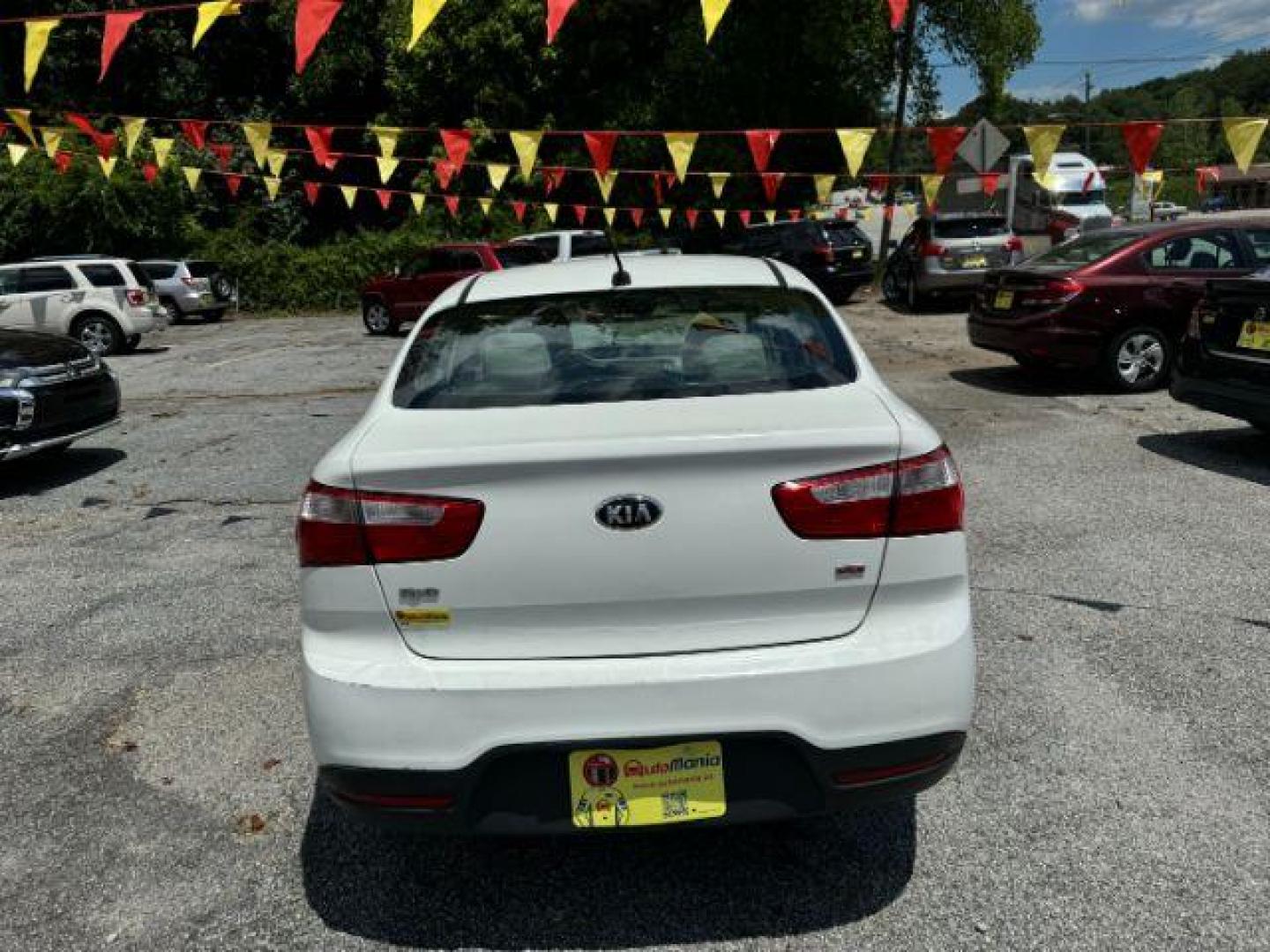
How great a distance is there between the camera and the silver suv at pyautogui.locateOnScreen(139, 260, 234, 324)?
2298 centimetres

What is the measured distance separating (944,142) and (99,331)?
1357cm

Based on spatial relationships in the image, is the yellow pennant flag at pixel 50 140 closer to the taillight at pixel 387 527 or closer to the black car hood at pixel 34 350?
the black car hood at pixel 34 350

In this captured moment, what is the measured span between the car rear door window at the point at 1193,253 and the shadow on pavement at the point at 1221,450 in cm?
199

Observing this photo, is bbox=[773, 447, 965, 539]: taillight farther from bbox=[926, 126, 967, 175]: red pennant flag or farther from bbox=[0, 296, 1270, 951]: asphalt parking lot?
bbox=[926, 126, 967, 175]: red pennant flag

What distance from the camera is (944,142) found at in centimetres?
1298

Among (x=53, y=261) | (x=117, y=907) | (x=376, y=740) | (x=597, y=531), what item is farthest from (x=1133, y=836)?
(x=53, y=261)

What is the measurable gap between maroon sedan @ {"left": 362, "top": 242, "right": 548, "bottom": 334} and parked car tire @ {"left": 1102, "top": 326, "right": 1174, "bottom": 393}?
945 cm

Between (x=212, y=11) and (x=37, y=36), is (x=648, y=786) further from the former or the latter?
(x=37, y=36)

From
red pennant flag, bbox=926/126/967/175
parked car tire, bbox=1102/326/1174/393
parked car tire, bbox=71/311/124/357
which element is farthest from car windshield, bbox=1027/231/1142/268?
parked car tire, bbox=71/311/124/357

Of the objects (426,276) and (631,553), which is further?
(426,276)

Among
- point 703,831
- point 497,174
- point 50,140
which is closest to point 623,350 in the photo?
point 703,831

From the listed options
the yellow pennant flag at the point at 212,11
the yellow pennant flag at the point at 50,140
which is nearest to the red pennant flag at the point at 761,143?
the yellow pennant flag at the point at 212,11

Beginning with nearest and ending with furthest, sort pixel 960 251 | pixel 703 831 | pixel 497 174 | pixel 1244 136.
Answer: pixel 703 831
pixel 1244 136
pixel 497 174
pixel 960 251

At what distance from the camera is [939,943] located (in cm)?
240
